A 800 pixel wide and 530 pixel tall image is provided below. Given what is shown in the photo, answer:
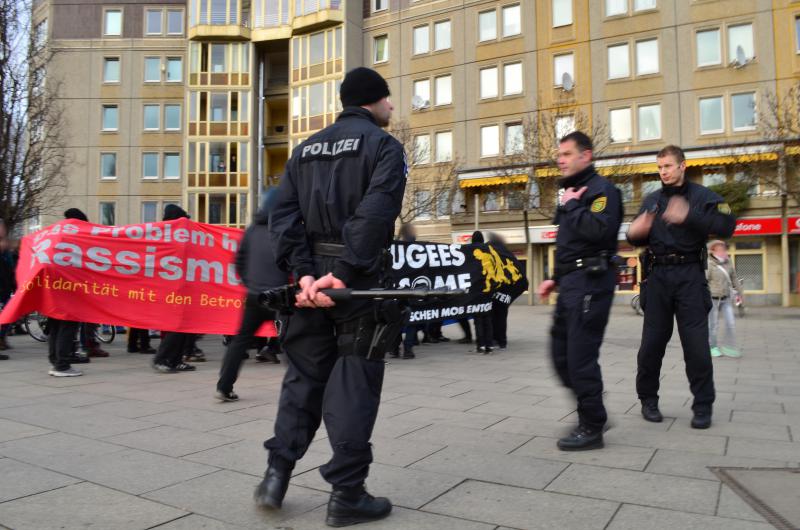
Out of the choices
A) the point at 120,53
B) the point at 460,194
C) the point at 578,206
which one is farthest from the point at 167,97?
the point at 578,206

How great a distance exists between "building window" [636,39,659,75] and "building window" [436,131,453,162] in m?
9.88

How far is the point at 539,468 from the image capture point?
3570 mm

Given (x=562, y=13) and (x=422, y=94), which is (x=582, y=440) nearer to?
(x=562, y=13)

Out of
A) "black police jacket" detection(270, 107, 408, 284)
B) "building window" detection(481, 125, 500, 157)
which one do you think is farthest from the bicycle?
"building window" detection(481, 125, 500, 157)

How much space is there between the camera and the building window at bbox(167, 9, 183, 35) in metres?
41.5

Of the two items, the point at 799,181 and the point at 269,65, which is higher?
the point at 269,65

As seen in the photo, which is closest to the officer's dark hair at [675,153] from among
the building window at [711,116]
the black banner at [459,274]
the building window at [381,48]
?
the black banner at [459,274]

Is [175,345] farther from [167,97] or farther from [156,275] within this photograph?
[167,97]

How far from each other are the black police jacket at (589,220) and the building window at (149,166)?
134 feet

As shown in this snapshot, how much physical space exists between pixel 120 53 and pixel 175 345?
131 ft

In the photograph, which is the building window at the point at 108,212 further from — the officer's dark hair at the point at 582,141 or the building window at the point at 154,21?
the officer's dark hair at the point at 582,141

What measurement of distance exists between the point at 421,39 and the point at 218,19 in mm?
13250

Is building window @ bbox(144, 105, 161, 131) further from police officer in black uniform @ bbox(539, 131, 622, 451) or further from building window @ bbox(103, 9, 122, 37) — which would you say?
police officer in black uniform @ bbox(539, 131, 622, 451)

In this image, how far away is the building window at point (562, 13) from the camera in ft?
104
